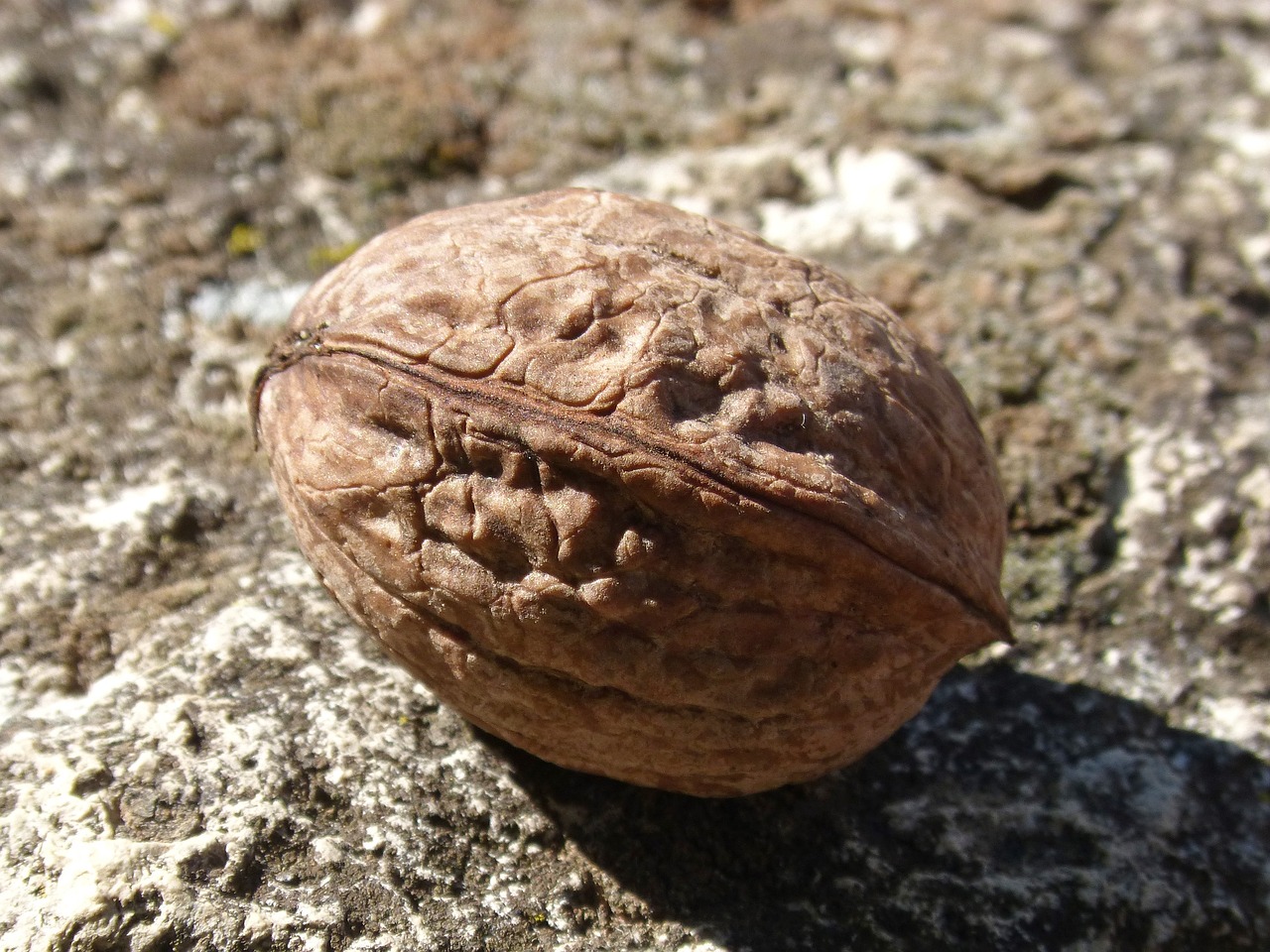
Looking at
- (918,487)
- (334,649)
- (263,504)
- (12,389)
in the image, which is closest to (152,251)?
(12,389)

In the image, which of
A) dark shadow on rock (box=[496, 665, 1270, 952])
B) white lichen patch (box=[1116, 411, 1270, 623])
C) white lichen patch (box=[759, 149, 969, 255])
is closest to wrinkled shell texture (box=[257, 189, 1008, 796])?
dark shadow on rock (box=[496, 665, 1270, 952])

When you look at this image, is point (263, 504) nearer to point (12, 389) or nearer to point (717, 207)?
point (12, 389)

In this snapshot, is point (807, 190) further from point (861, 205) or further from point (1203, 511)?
point (1203, 511)

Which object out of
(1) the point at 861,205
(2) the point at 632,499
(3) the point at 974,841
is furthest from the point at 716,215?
(3) the point at 974,841

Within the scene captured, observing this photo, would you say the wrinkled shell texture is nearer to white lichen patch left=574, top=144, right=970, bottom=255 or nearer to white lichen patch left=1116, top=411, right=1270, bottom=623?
white lichen patch left=1116, top=411, right=1270, bottom=623

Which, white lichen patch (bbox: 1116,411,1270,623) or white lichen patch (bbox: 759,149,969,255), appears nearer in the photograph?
white lichen patch (bbox: 1116,411,1270,623)

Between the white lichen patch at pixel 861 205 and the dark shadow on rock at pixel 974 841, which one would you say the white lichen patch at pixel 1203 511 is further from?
the white lichen patch at pixel 861 205

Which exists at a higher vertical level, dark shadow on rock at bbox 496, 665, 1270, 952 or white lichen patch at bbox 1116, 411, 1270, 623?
white lichen patch at bbox 1116, 411, 1270, 623

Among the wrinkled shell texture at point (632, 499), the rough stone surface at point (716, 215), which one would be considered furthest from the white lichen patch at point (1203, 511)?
the wrinkled shell texture at point (632, 499)
